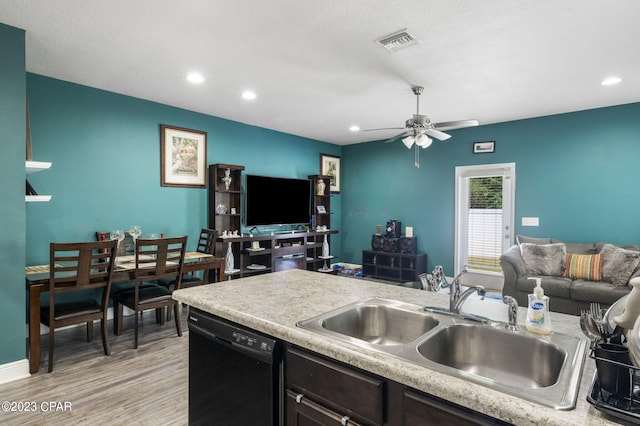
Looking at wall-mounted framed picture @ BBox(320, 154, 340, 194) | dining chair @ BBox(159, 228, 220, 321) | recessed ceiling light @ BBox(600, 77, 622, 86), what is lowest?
dining chair @ BBox(159, 228, 220, 321)

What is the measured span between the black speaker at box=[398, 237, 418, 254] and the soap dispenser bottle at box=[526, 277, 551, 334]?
489cm

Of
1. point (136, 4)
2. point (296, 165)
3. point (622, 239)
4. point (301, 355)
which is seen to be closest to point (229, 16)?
point (136, 4)

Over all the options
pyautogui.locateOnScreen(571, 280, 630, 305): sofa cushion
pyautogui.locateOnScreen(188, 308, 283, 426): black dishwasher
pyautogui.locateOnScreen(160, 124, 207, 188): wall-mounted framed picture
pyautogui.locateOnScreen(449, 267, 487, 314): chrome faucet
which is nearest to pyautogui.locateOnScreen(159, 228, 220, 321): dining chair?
pyautogui.locateOnScreen(160, 124, 207, 188): wall-mounted framed picture

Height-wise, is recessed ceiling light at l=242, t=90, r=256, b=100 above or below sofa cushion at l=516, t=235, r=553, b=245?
above

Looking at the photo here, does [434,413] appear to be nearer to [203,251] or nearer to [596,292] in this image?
[596,292]

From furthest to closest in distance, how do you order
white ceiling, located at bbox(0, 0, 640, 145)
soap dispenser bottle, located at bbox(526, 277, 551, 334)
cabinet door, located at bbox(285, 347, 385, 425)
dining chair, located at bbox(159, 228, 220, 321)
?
dining chair, located at bbox(159, 228, 220, 321) < white ceiling, located at bbox(0, 0, 640, 145) < soap dispenser bottle, located at bbox(526, 277, 551, 334) < cabinet door, located at bbox(285, 347, 385, 425)

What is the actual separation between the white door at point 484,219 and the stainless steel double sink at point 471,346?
4.18 metres

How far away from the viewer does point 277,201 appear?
5859 mm

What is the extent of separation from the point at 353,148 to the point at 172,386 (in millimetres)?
5673

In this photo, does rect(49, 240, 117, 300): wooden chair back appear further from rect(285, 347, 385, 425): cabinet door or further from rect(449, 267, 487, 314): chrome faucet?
rect(449, 267, 487, 314): chrome faucet

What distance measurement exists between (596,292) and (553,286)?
1.27ft

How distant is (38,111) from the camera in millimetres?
3555

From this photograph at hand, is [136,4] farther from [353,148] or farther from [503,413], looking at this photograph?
[353,148]

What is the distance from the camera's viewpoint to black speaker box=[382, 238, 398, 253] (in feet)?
20.5
